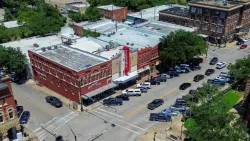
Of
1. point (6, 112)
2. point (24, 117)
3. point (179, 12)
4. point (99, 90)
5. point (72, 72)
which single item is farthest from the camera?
point (179, 12)

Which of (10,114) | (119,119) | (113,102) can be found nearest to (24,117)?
(10,114)

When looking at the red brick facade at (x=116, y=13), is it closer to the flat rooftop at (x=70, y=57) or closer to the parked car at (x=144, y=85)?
the flat rooftop at (x=70, y=57)

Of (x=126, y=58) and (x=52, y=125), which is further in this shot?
(x=126, y=58)

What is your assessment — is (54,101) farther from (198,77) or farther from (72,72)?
(198,77)

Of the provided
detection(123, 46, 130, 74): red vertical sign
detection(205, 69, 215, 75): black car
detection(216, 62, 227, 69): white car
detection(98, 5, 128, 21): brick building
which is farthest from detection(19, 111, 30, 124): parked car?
detection(98, 5, 128, 21): brick building

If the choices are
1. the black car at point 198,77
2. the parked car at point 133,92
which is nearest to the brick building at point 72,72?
the parked car at point 133,92

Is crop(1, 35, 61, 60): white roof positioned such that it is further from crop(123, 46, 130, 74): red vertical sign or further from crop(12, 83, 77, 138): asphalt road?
crop(123, 46, 130, 74): red vertical sign
